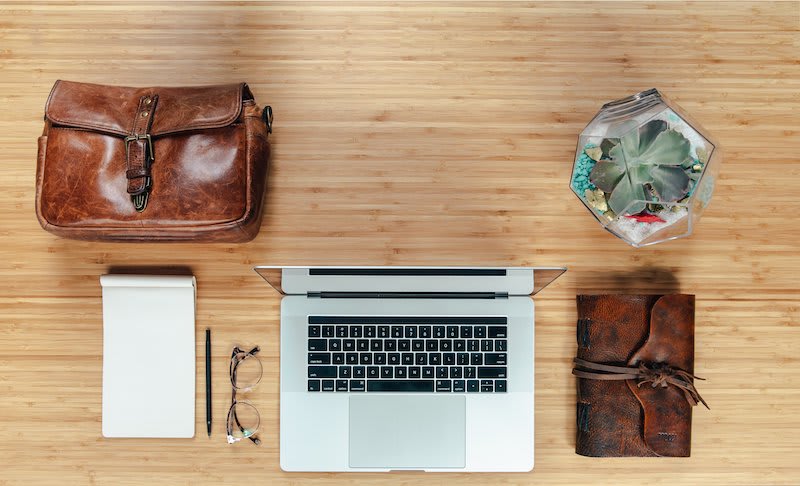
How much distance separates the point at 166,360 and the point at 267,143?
43 cm

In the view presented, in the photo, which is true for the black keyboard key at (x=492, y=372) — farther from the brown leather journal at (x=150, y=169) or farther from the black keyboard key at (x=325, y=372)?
the brown leather journal at (x=150, y=169)

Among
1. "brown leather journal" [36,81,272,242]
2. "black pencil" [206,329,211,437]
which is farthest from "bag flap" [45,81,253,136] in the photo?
"black pencil" [206,329,211,437]

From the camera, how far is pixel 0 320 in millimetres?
1021

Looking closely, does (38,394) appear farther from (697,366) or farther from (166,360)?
(697,366)

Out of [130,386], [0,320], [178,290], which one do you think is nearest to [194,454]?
[130,386]

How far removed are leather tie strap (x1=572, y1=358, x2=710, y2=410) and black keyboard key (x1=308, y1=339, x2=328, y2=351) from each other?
459 mm

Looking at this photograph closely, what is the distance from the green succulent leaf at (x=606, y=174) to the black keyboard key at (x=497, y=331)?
0.96 ft

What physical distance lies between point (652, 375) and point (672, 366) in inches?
2.0

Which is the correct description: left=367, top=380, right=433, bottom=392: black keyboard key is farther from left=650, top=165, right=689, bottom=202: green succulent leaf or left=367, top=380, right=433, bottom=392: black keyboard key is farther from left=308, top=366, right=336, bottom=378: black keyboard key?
left=650, top=165, right=689, bottom=202: green succulent leaf

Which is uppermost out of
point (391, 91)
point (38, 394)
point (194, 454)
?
point (391, 91)

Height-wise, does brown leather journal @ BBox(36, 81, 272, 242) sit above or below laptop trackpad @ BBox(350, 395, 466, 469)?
above

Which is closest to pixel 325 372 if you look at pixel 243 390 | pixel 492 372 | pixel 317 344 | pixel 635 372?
pixel 317 344

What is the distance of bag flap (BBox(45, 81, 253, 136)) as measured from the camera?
896mm

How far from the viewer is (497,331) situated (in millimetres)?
979
